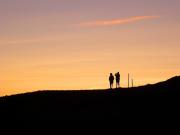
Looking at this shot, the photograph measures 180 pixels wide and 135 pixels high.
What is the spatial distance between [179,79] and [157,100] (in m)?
5.98

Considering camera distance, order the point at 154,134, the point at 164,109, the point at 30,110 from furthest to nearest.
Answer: the point at 30,110 < the point at 164,109 < the point at 154,134

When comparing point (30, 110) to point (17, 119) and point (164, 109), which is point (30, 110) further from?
point (164, 109)

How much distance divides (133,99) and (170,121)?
658 centimetres

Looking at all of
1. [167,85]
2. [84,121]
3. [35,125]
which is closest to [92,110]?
[84,121]

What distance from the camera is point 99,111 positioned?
51.5 meters

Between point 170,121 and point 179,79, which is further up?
point 179,79

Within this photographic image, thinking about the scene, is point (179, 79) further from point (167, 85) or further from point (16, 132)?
point (16, 132)

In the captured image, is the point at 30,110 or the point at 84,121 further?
the point at 30,110

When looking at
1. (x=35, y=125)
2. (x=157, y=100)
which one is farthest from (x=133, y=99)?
(x=35, y=125)

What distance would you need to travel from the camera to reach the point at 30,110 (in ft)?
178

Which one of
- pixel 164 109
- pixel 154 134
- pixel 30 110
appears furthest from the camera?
pixel 30 110

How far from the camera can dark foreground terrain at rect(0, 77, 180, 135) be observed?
48094 mm

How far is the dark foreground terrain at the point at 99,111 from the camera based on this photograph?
4809 cm

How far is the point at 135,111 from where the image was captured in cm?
5053
